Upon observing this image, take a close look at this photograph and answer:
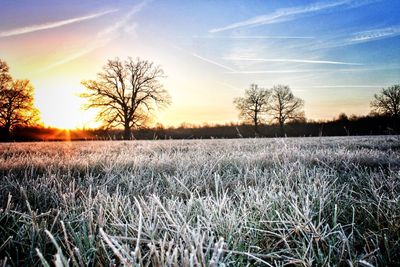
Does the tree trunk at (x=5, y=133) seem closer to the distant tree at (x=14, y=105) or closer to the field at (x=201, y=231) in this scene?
the distant tree at (x=14, y=105)

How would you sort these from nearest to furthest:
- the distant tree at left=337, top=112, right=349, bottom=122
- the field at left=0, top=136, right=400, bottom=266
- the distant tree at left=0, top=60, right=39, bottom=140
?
1. the field at left=0, top=136, right=400, bottom=266
2. the distant tree at left=0, top=60, right=39, bottom=140
3. the distant tree at left=337, top=112, right=349, bottom=122

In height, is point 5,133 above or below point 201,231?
above

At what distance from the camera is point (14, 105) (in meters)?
35.7

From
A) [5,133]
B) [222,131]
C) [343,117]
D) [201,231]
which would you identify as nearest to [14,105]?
[5,133]

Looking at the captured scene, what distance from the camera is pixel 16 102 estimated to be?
3572 centimetres

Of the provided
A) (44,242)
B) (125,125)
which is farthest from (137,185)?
(125,125)

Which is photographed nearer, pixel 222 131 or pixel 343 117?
pixel 222 131

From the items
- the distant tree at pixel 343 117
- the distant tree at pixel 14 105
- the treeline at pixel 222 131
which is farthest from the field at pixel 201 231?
the distant tree at pixel 343 117

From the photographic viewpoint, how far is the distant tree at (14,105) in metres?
33.8

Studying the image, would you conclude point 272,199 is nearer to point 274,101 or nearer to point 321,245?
point 321,245

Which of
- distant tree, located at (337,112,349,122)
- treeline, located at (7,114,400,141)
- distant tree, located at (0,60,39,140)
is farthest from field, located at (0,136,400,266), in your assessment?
distant tree, located at (337,112,349,122)

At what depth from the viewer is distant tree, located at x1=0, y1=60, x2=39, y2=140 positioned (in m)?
33.8

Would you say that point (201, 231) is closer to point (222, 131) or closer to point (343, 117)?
point (222, 131)

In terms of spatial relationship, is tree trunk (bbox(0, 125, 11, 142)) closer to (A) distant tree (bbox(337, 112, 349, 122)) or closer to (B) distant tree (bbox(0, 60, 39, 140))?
(B) distant tree (bbox(0, 60, 39, 140))
